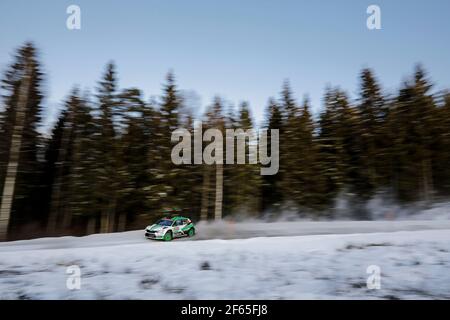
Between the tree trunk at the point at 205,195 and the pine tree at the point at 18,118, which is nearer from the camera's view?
the pine tree at the point at 18,118

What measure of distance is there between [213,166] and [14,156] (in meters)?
14.3

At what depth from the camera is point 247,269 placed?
8531 mm

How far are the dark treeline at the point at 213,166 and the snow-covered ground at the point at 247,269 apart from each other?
1302 centimetres

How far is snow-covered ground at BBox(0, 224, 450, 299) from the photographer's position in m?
6.82

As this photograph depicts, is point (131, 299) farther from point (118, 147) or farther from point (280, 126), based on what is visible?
point (280, 126)

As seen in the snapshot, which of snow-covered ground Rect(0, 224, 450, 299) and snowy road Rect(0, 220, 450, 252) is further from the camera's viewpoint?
snowy road Rect(0, 220, 450, 252)

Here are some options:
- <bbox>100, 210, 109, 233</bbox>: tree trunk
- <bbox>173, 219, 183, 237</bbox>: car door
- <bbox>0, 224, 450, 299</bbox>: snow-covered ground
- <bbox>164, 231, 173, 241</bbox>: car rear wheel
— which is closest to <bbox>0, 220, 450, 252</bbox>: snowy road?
<bbox>164, 231, 173, 241</bbox>: car rear wheel

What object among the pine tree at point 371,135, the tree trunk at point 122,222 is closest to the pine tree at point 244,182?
the tree trunk at point 122,222

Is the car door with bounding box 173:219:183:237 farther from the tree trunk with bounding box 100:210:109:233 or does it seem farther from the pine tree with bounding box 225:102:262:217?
the pine tree with bounding box 225:102:262:217

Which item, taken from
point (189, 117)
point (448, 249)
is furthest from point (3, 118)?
point (448, 249)

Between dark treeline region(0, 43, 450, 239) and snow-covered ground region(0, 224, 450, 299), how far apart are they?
13.0 m

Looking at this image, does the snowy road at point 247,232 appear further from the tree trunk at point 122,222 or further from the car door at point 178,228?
the tree trunk at point 122,222

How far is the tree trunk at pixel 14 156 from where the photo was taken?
15.5 m

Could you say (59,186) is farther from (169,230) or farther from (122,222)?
(169,230)
